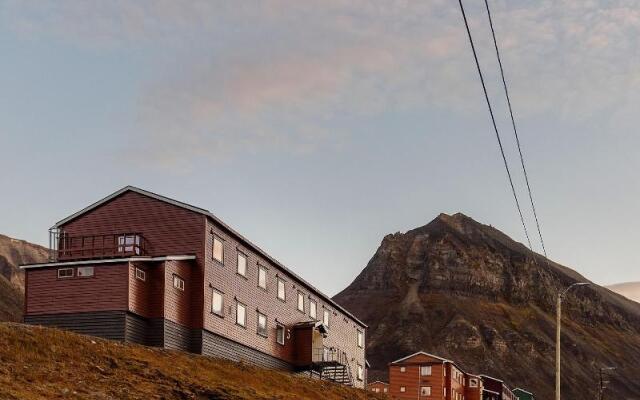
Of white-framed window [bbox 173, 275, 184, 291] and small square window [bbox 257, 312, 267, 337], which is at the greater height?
white-framed window [bbox 173, 275, 184, 291]

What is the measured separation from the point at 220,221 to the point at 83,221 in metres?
9.25

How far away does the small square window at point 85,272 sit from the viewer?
159 ft

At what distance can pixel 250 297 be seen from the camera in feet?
193

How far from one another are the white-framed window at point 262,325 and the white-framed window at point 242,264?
389 centimetres

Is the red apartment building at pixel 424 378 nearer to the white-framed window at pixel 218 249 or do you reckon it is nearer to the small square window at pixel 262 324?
the small square window at pixel 262 324

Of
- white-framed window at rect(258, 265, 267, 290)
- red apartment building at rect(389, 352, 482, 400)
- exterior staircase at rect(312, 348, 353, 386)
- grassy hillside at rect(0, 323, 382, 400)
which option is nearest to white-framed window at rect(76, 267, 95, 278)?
grassy hillside at rect(0, 323, 382, 400)

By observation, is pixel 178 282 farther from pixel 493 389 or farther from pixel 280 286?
pixel 493 389

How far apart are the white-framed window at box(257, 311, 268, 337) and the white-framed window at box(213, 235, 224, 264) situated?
7599 millimetres

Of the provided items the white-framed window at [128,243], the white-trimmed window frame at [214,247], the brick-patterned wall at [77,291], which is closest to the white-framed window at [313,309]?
the white-trimmed window frame at [214,247]

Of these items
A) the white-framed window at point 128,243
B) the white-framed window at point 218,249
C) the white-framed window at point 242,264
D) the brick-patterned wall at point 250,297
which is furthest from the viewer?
the white-framed window at point 242,264

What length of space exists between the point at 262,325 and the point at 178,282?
11.5 m

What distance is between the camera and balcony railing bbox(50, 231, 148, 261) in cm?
5253

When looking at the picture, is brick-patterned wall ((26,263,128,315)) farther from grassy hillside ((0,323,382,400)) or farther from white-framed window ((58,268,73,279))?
grassy hillside ((0,323,382,400))

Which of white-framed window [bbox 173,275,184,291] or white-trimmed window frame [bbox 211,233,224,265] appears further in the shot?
white-trimmed window frame [bbox 211,233,224,265]
